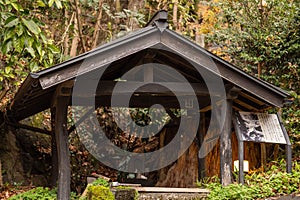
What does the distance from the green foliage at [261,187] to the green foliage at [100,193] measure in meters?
1.62

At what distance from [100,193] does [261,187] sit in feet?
8.38

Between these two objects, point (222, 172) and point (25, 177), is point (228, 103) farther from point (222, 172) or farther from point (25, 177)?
point (25, 177)

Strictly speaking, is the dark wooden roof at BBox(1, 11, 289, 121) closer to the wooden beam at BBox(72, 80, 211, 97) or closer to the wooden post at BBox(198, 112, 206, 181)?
the wooden beam at BBox(72, 80, 211, 97)

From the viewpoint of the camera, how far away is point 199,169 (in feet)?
31.1

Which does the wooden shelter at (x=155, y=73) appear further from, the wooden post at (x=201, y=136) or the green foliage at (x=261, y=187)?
the wooden post at (x=201, y=136)

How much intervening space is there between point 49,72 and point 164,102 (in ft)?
12.2

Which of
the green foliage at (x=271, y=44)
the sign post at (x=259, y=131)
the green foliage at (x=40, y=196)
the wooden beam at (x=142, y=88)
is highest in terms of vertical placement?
the green foliage at (x=271, y=44)

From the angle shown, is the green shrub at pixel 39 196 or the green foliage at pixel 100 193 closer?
the green foliage at pixel 100 193

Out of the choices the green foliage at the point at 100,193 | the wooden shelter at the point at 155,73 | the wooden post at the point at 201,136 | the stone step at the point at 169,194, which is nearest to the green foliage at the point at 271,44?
the wooden post at the point at 201,136

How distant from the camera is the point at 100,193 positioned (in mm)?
6348

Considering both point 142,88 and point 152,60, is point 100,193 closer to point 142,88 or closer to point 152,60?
point 142,88

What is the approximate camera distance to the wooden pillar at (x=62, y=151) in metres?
6.93

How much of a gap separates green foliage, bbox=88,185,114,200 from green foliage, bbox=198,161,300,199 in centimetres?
162

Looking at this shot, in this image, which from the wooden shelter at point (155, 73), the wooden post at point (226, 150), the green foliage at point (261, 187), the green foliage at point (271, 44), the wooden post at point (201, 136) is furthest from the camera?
the green foliage at point (271, 44)
